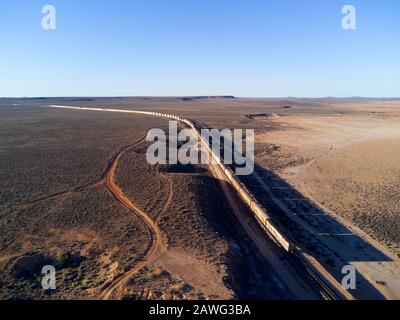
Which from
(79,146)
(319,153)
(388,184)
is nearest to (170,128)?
(79,146)

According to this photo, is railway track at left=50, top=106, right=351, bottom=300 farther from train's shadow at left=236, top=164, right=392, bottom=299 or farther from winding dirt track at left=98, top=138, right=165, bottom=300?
train's shadow at left=236, top=164, right=392, bottom=299

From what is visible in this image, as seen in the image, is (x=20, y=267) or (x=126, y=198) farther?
(x=126, y=198)

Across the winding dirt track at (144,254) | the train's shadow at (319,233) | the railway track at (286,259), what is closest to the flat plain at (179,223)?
the train's shadow at (319,233)

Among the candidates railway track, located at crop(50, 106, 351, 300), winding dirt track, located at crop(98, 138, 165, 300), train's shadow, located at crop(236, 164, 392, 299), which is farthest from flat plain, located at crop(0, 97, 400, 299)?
railway track, located at crop(50, 106, 351, 300)

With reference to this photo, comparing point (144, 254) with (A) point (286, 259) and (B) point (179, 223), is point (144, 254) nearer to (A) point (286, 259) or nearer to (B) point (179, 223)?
(B) point (179, 223)

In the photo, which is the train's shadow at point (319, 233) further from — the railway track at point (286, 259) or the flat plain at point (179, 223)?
the railway track at point (286, 259)
